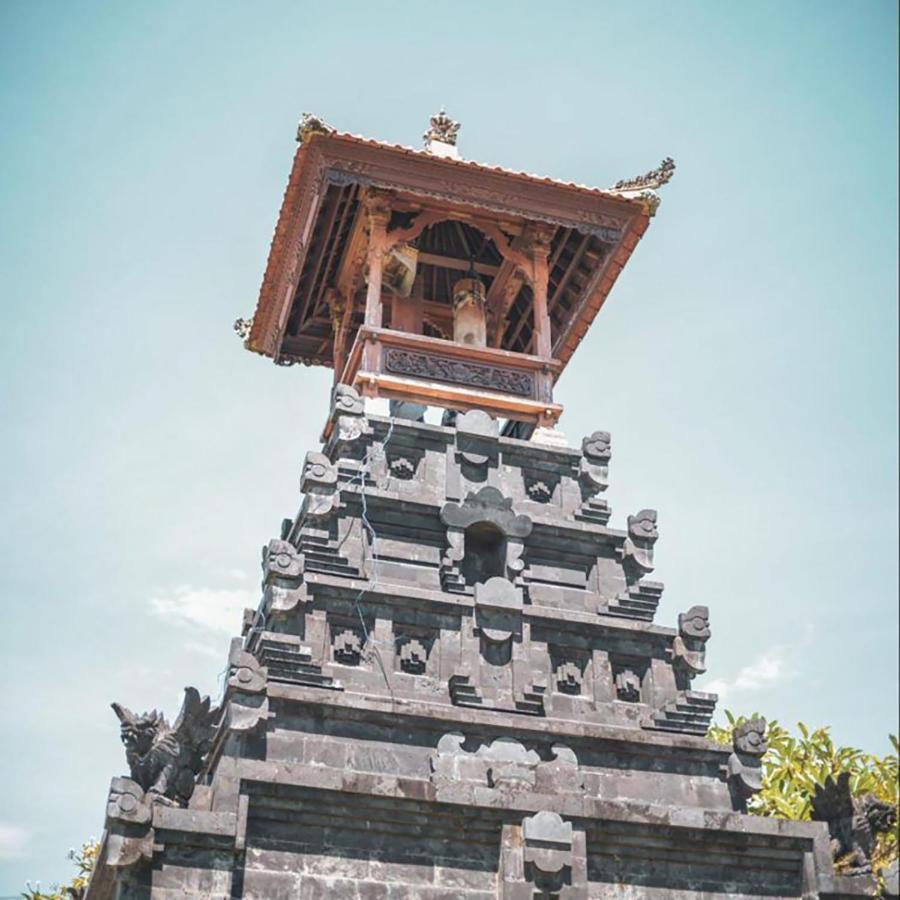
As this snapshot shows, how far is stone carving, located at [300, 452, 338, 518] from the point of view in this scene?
59.8 ft

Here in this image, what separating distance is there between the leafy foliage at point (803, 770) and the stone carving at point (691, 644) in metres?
14.3

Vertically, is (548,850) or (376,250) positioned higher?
(376,250)

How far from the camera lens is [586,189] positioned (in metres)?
23.1

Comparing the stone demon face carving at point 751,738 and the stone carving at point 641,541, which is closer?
the stone demon face carving at point 751,738

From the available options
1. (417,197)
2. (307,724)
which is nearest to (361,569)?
(307,724)

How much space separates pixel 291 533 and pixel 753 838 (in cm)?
826

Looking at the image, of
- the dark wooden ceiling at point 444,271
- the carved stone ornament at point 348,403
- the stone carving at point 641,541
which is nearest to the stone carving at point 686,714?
the stone carving at point 641,541

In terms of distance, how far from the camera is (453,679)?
16.8m

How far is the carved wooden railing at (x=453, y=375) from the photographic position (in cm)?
2080

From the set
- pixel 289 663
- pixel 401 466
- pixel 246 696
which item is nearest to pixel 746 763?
pixel 289 663

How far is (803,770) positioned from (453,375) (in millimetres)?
20327

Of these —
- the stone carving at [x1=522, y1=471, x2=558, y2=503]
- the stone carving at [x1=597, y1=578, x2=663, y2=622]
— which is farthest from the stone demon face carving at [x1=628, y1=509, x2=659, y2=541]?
the stone carving at [x1=522, y1=471, x2=558, y2=503]

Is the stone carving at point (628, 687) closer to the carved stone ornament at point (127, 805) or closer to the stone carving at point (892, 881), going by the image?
the stone carving at point (892, 881)

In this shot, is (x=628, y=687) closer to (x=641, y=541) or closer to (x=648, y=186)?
(x=641, y=541)
